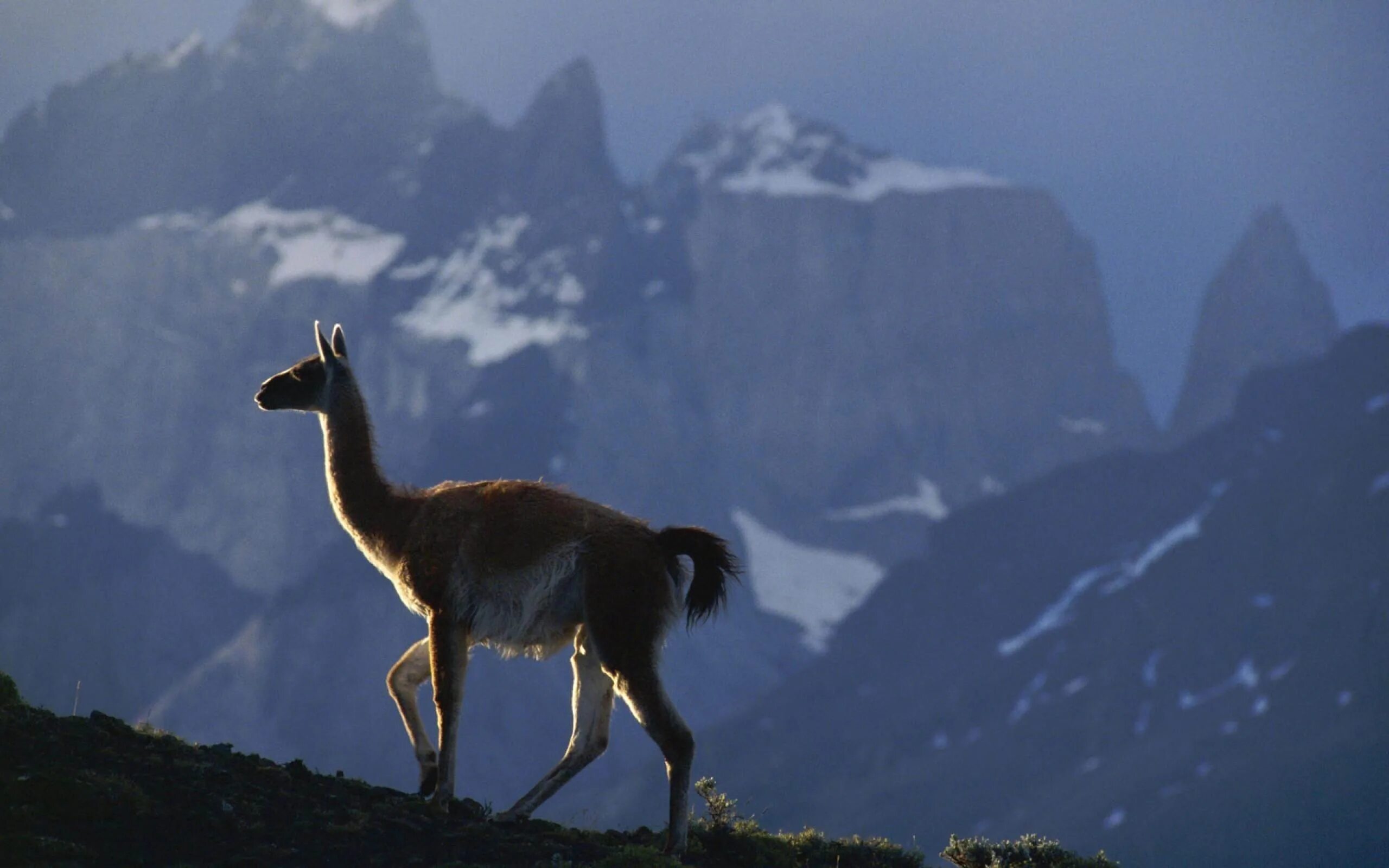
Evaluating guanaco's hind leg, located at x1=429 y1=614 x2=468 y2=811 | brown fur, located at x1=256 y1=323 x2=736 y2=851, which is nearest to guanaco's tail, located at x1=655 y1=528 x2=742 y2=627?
brown fur, located at x1=256 y1=323 x2=736 y2=851

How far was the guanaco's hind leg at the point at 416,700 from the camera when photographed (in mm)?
16047

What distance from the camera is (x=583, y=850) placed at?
1493cm

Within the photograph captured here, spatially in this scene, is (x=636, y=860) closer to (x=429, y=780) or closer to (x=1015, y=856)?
(x=429, y=780)

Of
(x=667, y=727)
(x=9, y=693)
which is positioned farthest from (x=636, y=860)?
(x=9, y=693)

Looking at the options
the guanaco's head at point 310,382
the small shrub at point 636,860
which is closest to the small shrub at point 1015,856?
the small shrub at point 636,860

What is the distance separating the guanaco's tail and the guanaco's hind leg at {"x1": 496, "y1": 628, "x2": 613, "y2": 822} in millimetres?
1030

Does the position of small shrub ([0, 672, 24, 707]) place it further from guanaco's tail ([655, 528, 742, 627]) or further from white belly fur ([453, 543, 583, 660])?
guanaco's tail ([655, 528, 742, 627])

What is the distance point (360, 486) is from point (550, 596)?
2.66 m

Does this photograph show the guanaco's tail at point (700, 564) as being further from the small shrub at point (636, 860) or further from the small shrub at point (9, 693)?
the small shrub at point (9, 693)

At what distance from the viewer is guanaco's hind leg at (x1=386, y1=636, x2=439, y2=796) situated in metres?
16.0

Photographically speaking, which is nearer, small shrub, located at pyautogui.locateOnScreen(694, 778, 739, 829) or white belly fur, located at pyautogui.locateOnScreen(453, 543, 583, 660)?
white belly fur, located at pyautogui.locateOnScreen(453, 543, 583, 660)

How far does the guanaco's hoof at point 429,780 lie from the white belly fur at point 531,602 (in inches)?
51.8

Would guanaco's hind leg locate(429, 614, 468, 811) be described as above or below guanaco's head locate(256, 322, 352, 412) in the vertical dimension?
below

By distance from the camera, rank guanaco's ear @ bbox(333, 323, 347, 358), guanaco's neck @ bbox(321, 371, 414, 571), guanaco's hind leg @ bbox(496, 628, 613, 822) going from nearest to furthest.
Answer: guanaco's hind leg @ bbox(496, 628, 613, 822), guanaco's neck @ bbox(321, 371, 414, 571), guanaco's ear @ bbox(333, 323, 347, 358)
